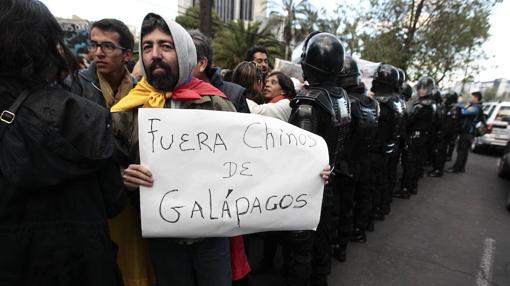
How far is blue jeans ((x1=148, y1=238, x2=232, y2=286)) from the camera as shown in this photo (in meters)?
1.61

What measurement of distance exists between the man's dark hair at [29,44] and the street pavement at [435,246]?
2.64 metres

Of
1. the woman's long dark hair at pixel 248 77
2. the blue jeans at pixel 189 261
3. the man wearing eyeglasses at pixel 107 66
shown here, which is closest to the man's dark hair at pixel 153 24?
the man wearing eyeglasses at pixel 107 66

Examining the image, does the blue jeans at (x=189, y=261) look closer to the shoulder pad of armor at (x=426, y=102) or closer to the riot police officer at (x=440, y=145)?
the shoulder pad of armor at (x=426, y=102)

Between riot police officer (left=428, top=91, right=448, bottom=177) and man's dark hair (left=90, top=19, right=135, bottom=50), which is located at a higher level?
man's dark hair (left=90, top=19, right=135, bottom=50)

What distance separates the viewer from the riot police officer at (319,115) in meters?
2.33

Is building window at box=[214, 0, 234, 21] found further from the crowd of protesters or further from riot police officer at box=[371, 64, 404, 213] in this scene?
Answer: the crowd of protesters

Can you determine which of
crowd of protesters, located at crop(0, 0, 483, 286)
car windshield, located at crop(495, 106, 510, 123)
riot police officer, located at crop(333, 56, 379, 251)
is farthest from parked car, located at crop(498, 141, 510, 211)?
crowd of protesters, located at crop(0, 0, 483, 286)

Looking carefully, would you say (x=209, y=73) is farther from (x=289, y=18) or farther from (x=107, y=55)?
(x=289, y=18)

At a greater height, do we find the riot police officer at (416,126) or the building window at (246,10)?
the building window at (246,10)

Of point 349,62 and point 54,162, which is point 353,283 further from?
point 54,162

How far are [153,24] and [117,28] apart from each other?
1.00m

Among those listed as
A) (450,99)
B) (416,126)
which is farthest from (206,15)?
(450,99)

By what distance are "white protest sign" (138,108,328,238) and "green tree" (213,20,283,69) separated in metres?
21.6

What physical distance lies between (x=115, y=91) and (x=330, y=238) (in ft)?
6.93
